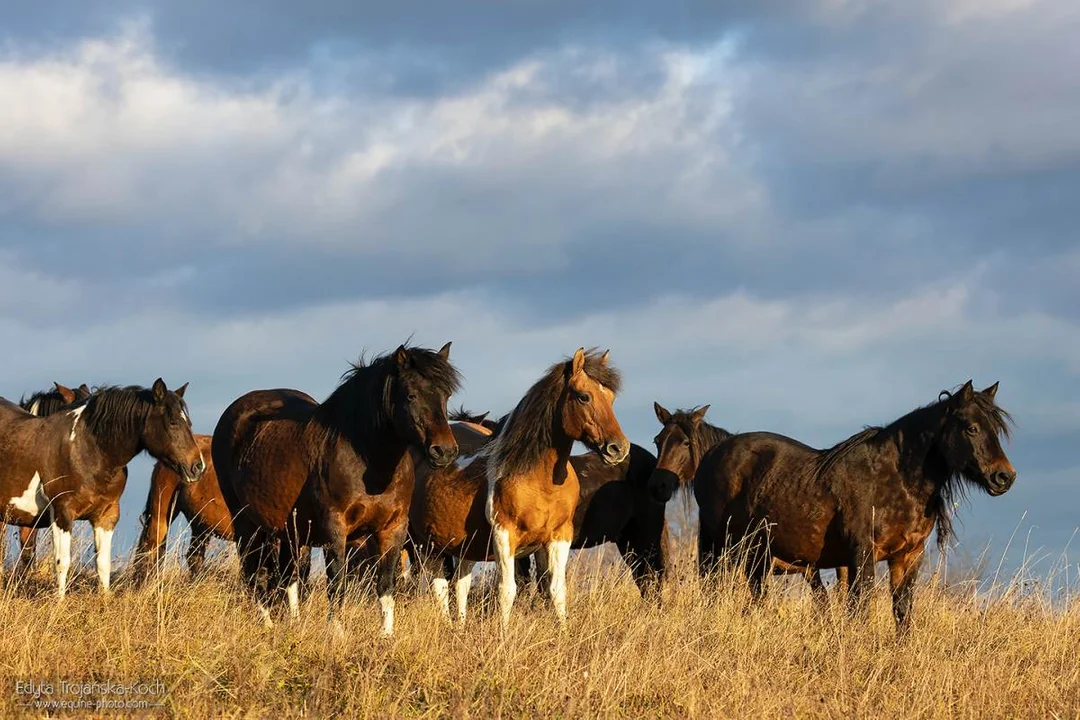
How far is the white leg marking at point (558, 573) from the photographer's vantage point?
9.87 metres

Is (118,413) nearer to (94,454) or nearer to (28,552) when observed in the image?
(94,454)

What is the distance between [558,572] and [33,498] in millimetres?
5339

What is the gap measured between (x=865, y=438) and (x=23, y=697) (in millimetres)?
7653

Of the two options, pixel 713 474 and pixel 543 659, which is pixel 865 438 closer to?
pixel 713 474

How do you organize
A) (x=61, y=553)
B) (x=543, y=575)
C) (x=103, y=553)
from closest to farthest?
(x=543, y=575) < (x=61, y=553) < (x=103, y=553)

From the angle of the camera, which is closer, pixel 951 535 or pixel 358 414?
pixel 358 414

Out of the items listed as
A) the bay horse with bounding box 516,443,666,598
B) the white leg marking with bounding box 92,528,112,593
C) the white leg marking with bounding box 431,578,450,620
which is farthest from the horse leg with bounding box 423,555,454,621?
the white leg marking with bounding box 92,528,112,593

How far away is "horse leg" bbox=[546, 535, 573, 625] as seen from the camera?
988 centimetres

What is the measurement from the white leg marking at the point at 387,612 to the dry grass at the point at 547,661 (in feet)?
0.26

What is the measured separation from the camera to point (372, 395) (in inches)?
390

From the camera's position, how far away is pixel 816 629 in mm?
10430

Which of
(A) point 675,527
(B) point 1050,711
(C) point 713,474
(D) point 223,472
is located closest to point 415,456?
(D) point 223,472

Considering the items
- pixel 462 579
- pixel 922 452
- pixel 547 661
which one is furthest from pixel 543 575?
pixel 922 452

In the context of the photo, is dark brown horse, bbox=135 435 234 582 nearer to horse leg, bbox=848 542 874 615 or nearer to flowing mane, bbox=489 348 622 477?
flowing mane, bbox=489 348 622 477
